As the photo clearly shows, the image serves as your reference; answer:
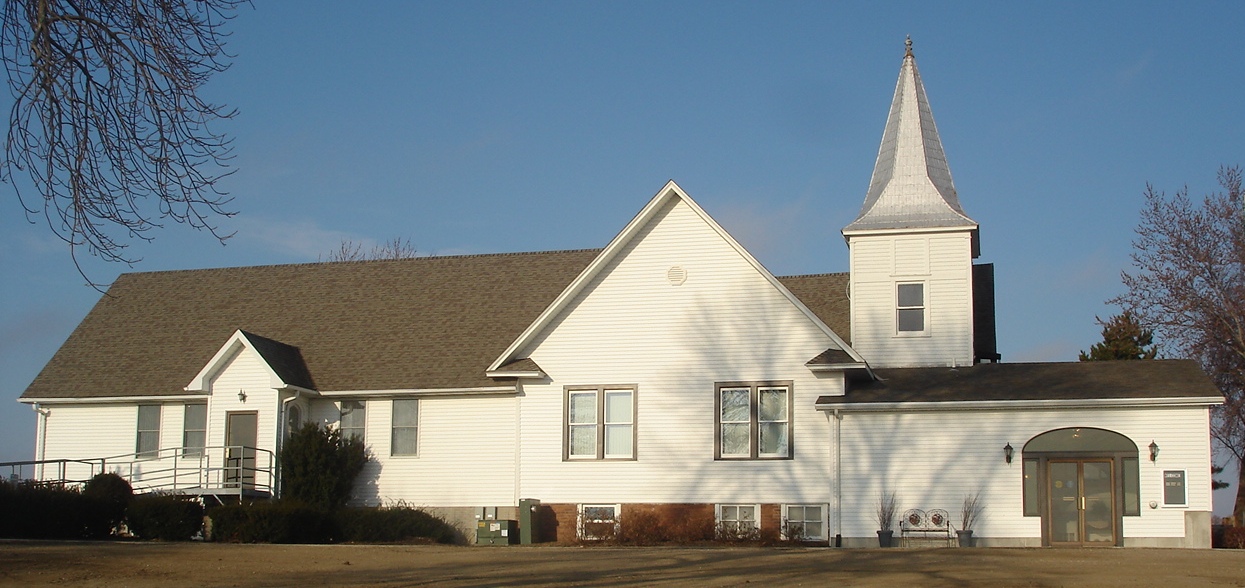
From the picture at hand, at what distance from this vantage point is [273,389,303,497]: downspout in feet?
104

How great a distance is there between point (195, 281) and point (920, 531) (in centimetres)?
2280

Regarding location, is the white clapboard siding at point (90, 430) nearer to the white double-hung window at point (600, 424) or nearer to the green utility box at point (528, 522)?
the green utility box at point (528, 522)

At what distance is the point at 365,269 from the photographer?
126ft

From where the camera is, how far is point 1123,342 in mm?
39281

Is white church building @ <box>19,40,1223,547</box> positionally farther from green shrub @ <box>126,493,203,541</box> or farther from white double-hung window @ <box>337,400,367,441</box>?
green shrub @ <box>126,493,203,541</box>

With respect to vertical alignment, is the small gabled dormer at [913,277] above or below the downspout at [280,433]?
above

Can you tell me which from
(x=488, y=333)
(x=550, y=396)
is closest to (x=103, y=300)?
(x=488, y=333)

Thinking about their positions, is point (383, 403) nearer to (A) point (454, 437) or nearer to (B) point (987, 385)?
(A) point (454, 437)

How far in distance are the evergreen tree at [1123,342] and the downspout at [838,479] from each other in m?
13.6

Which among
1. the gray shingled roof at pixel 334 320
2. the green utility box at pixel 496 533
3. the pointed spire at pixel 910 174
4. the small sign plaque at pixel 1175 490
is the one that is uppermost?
the pointed spire at pixel 910 174

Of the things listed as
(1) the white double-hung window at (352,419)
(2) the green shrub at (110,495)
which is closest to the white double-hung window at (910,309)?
(1) the white double-hung window at (352,419)

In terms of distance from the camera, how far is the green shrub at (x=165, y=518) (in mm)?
28344

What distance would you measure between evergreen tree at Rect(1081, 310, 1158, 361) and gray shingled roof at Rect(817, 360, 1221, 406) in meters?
8.81

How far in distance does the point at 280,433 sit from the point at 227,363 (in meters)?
2.28
